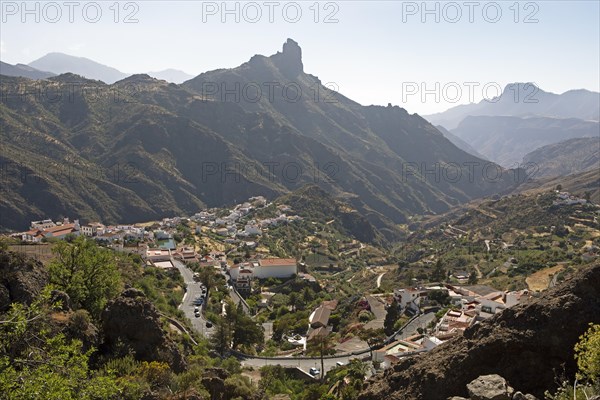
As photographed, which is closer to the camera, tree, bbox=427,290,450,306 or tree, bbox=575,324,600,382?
tree, bbox=575,324,600,382

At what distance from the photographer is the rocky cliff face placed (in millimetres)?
10438

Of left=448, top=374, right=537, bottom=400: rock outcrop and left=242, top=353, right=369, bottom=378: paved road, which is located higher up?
left=448, top=374, right=537, bottom=400: rock outcrop

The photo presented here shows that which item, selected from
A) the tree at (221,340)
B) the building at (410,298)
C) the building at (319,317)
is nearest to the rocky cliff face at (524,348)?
the tree at (221,340)

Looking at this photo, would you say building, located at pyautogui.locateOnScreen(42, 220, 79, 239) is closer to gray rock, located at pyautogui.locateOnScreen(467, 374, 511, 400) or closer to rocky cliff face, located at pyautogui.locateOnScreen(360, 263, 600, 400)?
rocky cliff face, located at pyautogui.locateOnScreen(360, 263, 600, 400)

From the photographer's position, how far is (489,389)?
27.7 ft

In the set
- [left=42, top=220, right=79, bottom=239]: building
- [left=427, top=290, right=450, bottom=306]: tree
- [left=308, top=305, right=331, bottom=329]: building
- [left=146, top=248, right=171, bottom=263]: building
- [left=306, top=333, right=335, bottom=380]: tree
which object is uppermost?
[left=42, top=220, right=79, bottom=239]: building

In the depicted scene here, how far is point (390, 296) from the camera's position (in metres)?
46.6

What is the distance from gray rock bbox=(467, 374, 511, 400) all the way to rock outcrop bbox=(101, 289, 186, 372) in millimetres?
10764

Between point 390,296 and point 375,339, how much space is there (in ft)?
47.0

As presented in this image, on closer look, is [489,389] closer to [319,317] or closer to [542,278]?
[319,317]

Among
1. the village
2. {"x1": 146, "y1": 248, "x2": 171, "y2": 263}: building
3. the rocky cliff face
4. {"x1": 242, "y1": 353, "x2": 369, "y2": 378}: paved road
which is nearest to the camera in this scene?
the rocky cliff face

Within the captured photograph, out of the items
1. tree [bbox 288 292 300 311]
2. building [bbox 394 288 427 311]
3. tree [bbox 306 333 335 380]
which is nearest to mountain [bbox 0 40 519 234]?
tree [bbox 288 292 300 311]

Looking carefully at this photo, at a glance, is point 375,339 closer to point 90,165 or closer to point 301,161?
point 90,165

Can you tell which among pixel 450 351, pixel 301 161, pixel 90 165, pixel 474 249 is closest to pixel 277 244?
pixel 474 249
